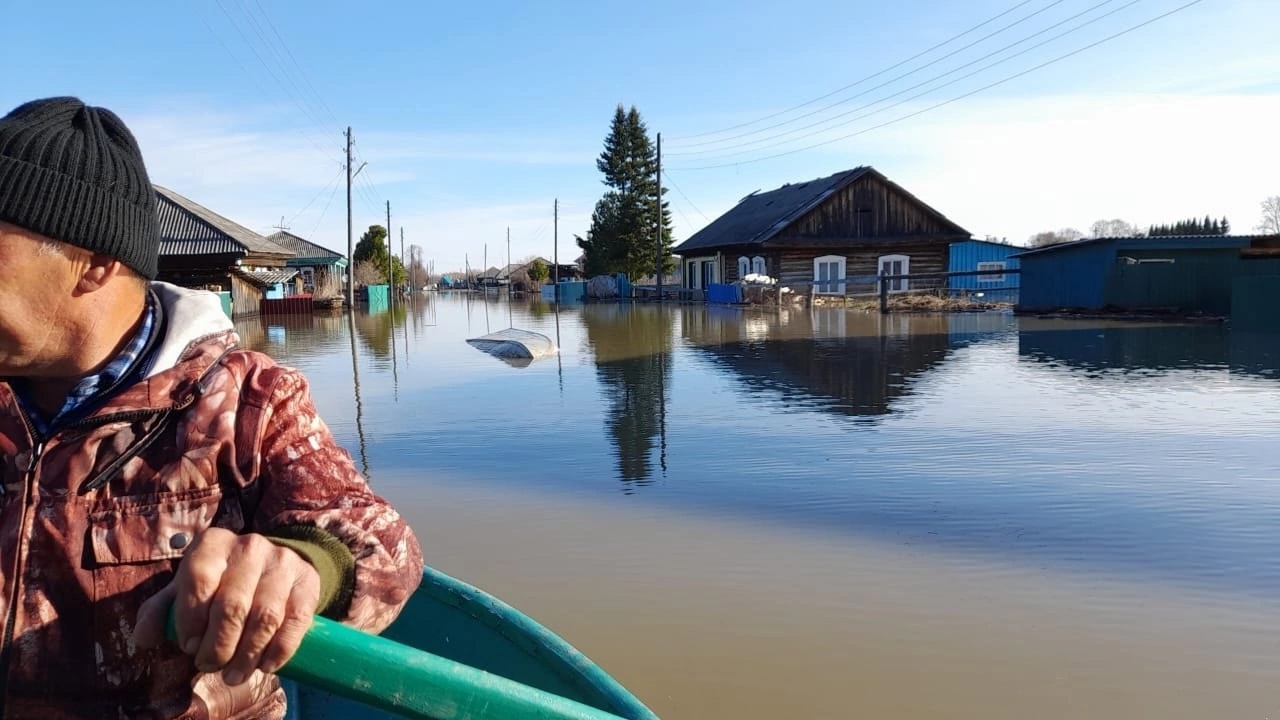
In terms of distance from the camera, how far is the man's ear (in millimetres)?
1464

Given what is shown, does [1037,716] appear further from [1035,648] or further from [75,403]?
[75,403]

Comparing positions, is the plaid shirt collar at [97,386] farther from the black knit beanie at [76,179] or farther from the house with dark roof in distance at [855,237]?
the house with dark roof in distance at [855,237]

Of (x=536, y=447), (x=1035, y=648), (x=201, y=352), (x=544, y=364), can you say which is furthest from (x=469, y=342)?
(x=201, y=352)

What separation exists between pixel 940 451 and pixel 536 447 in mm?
3409

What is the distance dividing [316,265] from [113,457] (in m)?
50.4

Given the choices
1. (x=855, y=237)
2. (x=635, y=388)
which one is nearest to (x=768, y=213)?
(x=855, y=237)

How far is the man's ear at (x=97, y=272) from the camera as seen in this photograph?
1.46 m

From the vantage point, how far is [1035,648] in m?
3.80

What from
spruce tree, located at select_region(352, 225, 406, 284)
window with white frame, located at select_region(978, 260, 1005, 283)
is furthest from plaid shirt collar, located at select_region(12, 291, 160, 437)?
→ spruce tree, located at select_region(352, 225, 406, 284)

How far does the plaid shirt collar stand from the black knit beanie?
0.13m

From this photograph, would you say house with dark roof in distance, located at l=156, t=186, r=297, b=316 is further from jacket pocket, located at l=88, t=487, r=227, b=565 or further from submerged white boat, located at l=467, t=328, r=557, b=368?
jacket pocket, located at l=88, t=487, r=227, b=565

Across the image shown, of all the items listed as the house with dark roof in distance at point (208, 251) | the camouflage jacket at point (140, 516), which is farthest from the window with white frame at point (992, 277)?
the camouflage jacket at point (140, 516)

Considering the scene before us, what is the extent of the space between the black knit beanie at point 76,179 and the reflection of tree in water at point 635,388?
5.39m

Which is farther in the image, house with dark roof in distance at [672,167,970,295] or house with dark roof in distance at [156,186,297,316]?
house with dark roof in distance at [672,167,970,295]
